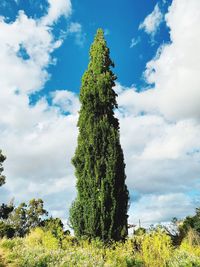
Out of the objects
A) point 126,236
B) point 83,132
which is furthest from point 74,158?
point 126,236

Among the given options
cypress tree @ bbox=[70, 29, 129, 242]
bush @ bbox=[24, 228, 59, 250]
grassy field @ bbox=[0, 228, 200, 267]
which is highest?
cypress tree @ bbox=[70, 29, 129, 242]

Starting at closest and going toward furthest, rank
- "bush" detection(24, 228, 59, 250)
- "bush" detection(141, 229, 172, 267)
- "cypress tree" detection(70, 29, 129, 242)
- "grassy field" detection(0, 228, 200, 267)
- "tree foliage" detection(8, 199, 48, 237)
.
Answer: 1. "grassy field" detection(0, 228, 200, 267)
2. "bush" detection(141, 229, 172, 267)
3. "bush" detection(24, 228, 59, 250)
4. "cypress tree" detection(70, 29, 129, 242)
5. "tree foliage" detection(8, 199, 48, 237)

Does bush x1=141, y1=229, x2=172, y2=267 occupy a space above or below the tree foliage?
below

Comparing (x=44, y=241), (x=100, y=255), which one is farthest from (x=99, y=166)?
Answer: (x=100, y=255)

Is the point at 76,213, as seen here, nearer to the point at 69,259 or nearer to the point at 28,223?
the point at 69,259

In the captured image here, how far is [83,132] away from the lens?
14891 mm

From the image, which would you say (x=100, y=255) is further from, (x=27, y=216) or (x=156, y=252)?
(x=27, y=216)

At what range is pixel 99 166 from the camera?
14172 millimetres

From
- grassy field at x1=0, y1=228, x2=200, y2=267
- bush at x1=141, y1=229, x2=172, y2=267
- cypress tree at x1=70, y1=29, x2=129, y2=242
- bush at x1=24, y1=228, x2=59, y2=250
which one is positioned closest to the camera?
grassy field at x1=0, y1=228, x2=200, y2=267

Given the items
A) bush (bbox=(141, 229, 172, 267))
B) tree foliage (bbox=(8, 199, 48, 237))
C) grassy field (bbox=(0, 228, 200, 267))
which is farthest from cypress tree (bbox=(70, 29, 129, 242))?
tree foliage (bbox=(8, 199, 48, 237))

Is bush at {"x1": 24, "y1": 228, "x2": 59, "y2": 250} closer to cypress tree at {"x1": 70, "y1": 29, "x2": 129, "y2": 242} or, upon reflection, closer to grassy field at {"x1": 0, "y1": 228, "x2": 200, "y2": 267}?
grassy field at {"x1": 0, "y1": 228, "x2": 200, "y2": 267}

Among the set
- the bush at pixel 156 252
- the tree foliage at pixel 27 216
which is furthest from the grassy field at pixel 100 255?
the tree foliage at pixel 27 216

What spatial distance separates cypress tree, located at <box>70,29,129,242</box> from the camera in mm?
13719

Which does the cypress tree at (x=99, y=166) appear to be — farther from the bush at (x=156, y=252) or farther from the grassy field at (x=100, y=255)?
the bush at (x=156, y=252)
